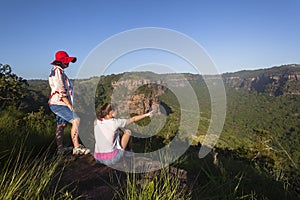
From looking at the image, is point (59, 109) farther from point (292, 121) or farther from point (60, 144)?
point (292, 121)

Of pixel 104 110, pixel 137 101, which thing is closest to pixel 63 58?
pixel 104 110

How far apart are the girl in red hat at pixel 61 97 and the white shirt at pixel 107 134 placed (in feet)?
1.35

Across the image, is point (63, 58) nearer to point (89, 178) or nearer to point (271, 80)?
Answer: point (89, 178)

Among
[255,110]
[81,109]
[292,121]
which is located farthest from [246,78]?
[81,109]

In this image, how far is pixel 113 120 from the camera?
12.9 feet

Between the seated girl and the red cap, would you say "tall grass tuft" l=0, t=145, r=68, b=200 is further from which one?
the red cap

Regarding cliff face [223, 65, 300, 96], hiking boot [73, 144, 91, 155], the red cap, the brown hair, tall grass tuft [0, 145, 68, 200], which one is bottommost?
hiking boot [73, 144, 91, 155]

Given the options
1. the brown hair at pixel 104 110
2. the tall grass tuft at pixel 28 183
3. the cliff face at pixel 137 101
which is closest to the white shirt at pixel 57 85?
the brown hair at pixel 104 110

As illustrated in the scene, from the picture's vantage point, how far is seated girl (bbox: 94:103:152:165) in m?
3.82

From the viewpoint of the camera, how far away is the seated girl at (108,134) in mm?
3825

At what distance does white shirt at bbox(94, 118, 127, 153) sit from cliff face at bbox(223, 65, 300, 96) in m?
135

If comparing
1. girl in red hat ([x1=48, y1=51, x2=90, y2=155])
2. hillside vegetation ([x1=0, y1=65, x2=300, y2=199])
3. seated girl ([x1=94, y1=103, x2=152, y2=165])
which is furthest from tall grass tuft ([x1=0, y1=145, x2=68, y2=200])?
seated girl ([x1=94, y1=103, x2=152, y2=165])

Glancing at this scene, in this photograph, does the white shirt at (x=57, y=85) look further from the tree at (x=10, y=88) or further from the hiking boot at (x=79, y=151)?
the tree at (x=10, y=88)

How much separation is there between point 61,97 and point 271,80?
16003 centimetres
